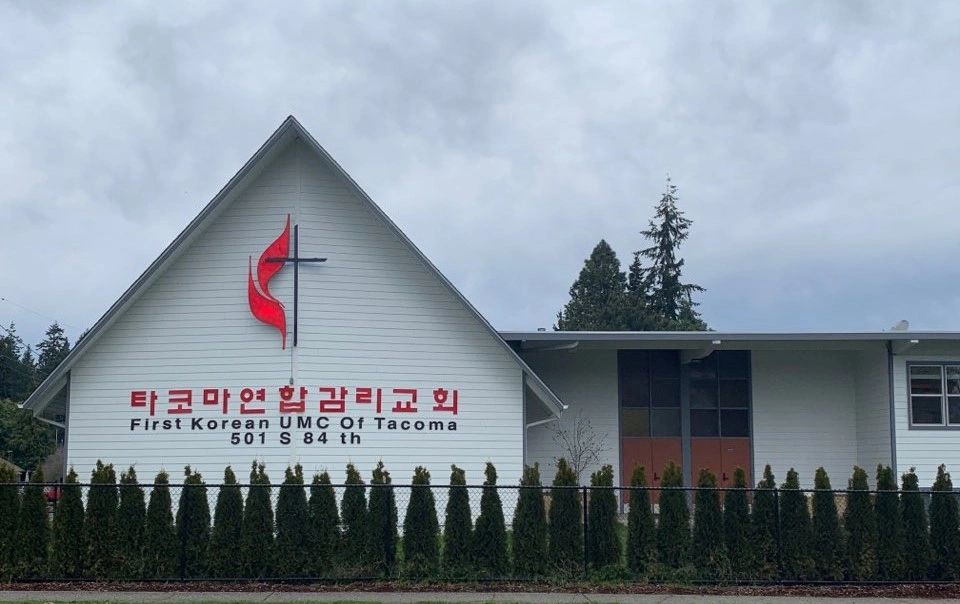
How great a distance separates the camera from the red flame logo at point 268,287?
22828 mm

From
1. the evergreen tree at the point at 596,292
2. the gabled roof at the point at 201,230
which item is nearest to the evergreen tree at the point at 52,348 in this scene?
the evergreen tree at the point at 596,292

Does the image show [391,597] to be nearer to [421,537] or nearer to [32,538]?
[421,537]

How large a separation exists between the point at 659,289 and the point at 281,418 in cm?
4961

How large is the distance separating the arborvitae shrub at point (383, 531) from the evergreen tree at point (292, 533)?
3.27 feet

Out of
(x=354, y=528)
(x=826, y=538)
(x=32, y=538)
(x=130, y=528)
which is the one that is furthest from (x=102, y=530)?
(x=826, y=538)

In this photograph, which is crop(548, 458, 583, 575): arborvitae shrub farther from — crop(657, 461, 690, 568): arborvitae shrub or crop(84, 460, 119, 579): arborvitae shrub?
crop(84, 460, 119, 579): arborvitae shrub

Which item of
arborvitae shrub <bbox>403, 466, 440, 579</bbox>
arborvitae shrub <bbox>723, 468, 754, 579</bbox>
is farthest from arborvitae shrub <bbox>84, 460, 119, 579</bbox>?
arborvitae shrub <bbox>723, 468, 754, 579</bbox>

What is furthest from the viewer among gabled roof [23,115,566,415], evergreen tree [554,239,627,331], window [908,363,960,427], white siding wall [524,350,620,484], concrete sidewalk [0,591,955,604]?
evergreen tree [554,239,627,331]

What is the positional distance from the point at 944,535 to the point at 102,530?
508 inches

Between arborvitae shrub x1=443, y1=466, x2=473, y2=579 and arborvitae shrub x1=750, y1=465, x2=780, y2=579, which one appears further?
arborvitae shrub x1=750, y1=465, x2=780, y2=579

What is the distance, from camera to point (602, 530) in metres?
16.8

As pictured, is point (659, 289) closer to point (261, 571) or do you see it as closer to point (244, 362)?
point (244, 362)

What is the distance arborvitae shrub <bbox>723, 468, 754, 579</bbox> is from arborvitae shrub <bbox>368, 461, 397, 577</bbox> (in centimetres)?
505

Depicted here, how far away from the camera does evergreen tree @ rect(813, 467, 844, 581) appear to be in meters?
16.7
